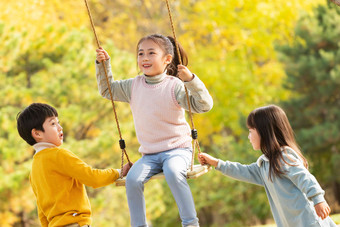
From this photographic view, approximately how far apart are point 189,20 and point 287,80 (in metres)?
6.03

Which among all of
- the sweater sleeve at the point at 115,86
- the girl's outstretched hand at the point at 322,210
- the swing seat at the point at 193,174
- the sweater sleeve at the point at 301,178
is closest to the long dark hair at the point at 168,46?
the sweater sleeve at the point at 115,86

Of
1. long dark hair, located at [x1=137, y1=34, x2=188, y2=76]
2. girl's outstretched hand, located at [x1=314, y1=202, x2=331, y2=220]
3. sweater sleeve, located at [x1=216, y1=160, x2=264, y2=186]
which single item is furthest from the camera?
long dark hair, located at [x1=137, y1=34, x2=188, y2=76]

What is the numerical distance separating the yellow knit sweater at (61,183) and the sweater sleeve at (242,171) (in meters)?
0.79

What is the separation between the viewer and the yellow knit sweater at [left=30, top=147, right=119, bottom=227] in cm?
318

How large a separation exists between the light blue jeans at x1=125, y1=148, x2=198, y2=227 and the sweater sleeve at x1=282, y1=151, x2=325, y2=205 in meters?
0.62

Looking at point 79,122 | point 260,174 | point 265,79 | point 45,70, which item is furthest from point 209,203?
point 260,174

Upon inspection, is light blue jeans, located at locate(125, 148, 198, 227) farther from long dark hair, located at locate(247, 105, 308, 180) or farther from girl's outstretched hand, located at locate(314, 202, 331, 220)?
girl's outstretched hand, located at locate(314, 202, 331, 220)

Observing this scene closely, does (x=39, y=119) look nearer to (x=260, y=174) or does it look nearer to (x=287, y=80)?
(x=260, y=174)

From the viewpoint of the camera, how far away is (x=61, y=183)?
3.22m

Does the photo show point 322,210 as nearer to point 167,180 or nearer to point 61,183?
point 167,180

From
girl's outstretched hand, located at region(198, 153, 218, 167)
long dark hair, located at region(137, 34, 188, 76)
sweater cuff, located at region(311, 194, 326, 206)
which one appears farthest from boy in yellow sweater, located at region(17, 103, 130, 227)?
sweater cuff, located at region(311, 194, 326, 206)

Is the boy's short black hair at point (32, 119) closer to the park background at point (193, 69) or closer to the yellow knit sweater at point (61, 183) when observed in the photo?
the yellow knit sweater at point (61, 183)

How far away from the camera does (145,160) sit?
3328 mm

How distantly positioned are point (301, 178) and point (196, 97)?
82 cm
